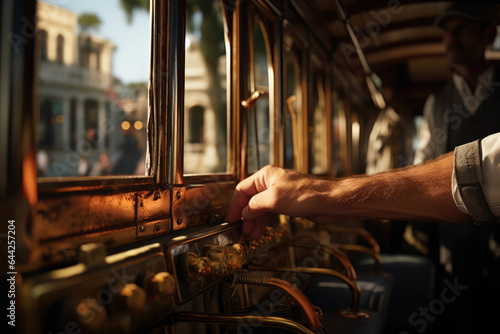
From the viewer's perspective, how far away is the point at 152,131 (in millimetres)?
1346

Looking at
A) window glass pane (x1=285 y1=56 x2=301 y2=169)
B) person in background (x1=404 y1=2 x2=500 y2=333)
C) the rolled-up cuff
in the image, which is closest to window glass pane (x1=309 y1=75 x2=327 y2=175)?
window glass pane (x1=285 y1=56 x2=301 y2=169)

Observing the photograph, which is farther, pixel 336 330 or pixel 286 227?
pixel 286 227

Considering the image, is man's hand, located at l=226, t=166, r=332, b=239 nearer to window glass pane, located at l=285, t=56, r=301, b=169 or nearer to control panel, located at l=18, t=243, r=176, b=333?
control panel, located at l=18, t=243, r=176, b=333

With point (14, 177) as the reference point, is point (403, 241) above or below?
below

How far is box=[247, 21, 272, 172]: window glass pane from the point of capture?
2.11m

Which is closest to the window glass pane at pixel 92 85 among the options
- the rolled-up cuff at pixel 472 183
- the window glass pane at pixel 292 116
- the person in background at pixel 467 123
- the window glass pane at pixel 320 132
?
the rolled-up cuff at pixel 472 183

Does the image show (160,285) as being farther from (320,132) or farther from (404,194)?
(320,132)

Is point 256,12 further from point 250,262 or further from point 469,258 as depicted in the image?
point 469,258

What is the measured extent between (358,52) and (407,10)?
97 centimetres

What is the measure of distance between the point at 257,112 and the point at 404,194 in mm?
1196

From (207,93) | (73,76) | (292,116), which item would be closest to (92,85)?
(73,76)

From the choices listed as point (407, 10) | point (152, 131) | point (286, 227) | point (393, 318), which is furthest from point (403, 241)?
point (152, 131)

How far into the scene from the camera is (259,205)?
1361mm

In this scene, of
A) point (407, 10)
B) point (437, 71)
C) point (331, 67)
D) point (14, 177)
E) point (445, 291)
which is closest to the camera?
point (14, 177)
